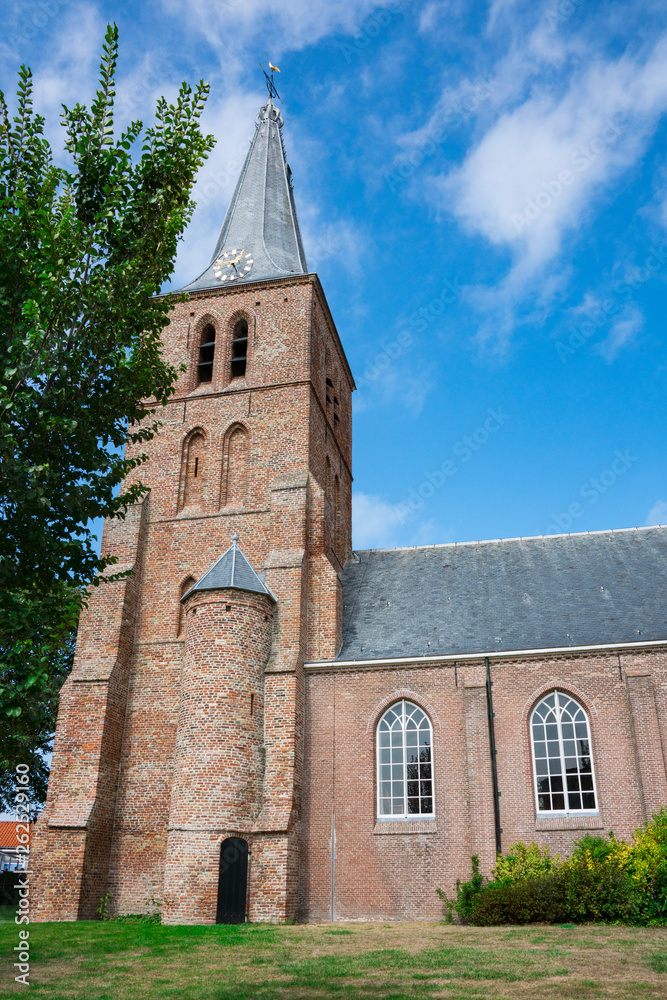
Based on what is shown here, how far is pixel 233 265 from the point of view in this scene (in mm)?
27125

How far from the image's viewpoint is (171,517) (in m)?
23.1

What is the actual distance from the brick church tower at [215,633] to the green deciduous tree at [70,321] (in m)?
7.77

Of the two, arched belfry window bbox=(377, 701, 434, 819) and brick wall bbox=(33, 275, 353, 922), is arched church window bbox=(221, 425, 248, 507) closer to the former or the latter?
brick wall bbox=(33, 275, 353, 922)

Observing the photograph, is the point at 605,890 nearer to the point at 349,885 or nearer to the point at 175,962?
the point at 349,885

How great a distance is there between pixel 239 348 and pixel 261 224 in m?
5.57

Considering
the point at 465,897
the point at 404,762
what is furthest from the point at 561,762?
the point at 465,897

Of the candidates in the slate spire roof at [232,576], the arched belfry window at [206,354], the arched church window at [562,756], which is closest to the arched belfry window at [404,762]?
the arched church window at [562,756]

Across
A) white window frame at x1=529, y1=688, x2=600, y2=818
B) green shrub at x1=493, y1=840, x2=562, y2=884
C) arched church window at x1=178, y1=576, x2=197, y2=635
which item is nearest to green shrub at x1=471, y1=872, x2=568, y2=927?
green shrub at x1=493, y1=840, x2=562, y2=884

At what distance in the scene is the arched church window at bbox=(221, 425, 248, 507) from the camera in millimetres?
23250

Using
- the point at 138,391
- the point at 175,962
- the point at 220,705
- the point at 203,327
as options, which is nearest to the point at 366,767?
the point at 220,705

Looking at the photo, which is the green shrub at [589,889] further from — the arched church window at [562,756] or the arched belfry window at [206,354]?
the arched belfry window at [206,354]

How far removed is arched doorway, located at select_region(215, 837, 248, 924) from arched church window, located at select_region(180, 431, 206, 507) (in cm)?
977

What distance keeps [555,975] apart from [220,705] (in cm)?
1050

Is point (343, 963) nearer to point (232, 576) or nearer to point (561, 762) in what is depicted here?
point (561, 762)
